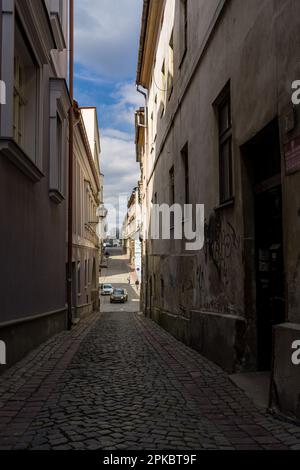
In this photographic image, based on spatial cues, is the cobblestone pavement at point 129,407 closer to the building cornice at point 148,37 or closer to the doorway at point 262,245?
the doorway at point 262,245

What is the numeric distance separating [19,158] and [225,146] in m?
3.10

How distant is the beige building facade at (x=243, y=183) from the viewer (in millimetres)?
4879

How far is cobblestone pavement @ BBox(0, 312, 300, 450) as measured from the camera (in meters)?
4.07

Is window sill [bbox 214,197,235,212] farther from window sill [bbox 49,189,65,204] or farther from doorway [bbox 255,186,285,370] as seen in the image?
window sill [bbox 49,189,65,204]

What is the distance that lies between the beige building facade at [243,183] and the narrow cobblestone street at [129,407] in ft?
1.50

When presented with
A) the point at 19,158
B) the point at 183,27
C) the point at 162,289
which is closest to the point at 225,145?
the point at 19,158

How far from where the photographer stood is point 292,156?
488 centimetres

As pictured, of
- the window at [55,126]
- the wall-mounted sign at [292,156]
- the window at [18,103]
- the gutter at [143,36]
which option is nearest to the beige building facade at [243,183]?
the wall-mounted sign at [292,156]

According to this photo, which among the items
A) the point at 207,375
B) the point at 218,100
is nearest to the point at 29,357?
the point at 207,375

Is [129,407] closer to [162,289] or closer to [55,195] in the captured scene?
[55,195]

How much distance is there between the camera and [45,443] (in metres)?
3.99
